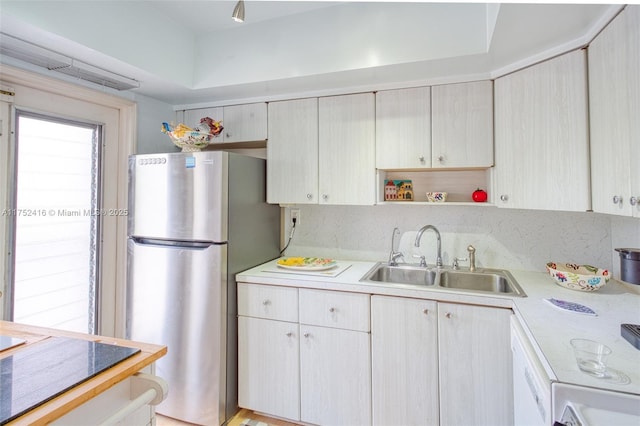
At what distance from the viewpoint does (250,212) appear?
2.14 metres

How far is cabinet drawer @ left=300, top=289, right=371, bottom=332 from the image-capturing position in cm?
176

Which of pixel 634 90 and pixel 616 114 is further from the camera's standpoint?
pixel 616 114

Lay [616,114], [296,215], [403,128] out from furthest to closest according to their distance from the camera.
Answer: [296,215] → [403,128] → [616,114]

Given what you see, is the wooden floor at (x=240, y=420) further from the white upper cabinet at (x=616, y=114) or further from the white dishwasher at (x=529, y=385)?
the white upper cabinet at (x=616, y=114)

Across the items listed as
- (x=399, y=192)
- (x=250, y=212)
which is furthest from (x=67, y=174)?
(x=399, y=192)

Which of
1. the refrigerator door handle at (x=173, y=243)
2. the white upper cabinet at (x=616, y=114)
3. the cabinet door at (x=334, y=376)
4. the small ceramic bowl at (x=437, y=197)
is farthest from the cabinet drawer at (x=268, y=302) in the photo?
the white upper cabinet at (x=616, y=114)

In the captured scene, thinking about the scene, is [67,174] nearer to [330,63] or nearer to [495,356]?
[330,63]

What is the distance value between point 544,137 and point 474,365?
46.9 inches

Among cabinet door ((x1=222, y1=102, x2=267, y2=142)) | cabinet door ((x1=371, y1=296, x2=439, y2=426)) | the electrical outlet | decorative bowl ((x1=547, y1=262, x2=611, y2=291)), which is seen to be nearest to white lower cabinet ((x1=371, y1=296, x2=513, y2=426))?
cabinet door ((x1=371, y1=296, x2=439, y2=426))

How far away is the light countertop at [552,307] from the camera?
0.94 m

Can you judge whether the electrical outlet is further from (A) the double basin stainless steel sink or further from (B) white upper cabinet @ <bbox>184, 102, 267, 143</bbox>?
(A) the double basin stainless steel sink

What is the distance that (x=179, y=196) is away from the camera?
77.0 inches

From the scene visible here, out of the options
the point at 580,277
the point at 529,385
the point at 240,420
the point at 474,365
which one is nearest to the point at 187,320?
the point at 240,420

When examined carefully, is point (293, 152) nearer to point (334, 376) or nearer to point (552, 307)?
point (334, 376)
